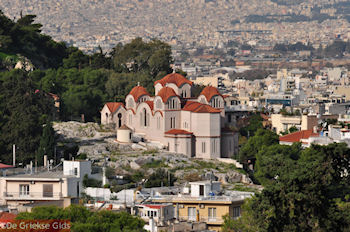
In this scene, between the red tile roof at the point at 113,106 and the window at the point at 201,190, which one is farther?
the red tile roof at the point at 113,106

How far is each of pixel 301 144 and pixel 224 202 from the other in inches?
662

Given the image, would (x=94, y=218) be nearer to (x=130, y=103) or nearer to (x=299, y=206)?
(x=299, y=206)

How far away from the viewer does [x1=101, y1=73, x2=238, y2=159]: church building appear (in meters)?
41.8

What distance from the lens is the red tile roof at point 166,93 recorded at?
42688 millimetres

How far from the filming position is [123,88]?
51.8 meters

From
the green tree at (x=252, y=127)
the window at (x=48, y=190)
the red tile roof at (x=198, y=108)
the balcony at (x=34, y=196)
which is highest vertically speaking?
the red tile roof at (x=198, y=108)

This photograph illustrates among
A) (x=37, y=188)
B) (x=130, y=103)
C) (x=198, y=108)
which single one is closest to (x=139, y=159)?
(x=198, y=108)

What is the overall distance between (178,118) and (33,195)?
50.0 ft

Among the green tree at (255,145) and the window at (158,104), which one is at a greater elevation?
the window at (158,104)

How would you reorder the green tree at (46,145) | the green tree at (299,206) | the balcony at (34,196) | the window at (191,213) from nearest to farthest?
the green tree at (299,206)
the window at (191,213)
the balcony at (34,196)
the green tree at (46,145)

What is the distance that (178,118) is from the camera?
42.8 meters

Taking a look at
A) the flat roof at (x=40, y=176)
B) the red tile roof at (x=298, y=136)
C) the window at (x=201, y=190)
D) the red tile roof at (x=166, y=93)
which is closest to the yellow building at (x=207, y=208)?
the window at (x=201, y=190)

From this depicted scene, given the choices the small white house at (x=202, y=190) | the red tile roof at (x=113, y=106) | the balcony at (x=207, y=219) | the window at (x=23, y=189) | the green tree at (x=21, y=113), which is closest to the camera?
the balcony at (x=207, y=219)

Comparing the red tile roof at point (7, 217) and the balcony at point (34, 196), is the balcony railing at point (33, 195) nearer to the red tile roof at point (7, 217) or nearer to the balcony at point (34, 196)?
the balcony at point (34, 196)
